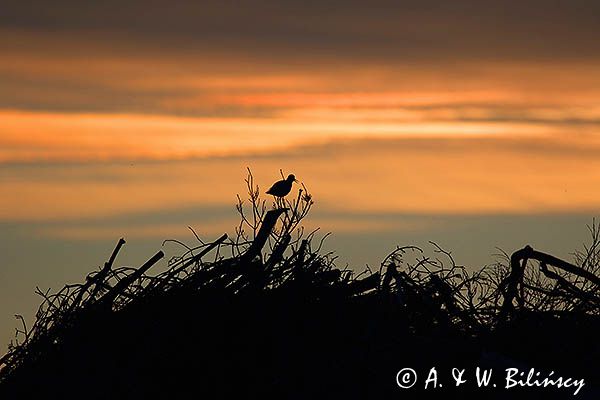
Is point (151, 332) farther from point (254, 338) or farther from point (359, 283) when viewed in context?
point (359, 283)

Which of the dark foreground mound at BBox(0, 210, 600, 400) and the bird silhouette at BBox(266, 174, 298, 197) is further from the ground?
the bird silhouette at BBox(266, 174, 298, 197)

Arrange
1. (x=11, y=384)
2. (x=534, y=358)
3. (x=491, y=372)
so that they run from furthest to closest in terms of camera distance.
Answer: (x=11, y=384) → (x=534, y=358) → (x=491, y=372)

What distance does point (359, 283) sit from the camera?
10914mm

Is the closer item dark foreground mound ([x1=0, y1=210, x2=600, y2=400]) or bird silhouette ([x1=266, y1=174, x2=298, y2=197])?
dark foreground mound ([x1=0, y1=210, x2=600, y2=400])

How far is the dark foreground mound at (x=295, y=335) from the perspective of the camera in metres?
9.89

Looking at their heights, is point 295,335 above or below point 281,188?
below

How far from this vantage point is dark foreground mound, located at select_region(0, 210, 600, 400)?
9891 millimetres

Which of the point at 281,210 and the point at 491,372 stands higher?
the point at 281,210

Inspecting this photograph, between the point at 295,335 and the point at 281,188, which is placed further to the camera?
the point at 281,188

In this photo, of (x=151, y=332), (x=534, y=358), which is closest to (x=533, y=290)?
(x=534, y=358)

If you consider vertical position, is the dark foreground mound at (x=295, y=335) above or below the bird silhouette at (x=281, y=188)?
below

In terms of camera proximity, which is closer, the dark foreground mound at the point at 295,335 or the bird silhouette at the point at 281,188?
the dark foreground mound at the point at 295,335

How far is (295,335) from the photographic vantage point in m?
10.4

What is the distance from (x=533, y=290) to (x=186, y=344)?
311cm
